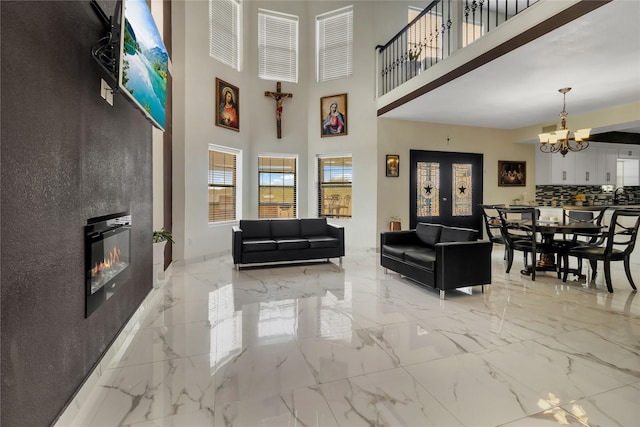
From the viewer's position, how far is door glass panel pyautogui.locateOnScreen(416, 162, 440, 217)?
7.32m

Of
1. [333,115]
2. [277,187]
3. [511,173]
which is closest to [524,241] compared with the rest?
[511,173]

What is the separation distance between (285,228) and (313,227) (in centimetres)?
53

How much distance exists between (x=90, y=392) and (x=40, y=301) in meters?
0.83

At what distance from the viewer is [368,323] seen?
3.08 metres

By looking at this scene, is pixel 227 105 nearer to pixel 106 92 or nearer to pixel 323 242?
pixel 323 242

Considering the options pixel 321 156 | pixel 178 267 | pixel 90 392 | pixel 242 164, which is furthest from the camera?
pixel 321 156

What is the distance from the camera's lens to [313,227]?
6.04 metres

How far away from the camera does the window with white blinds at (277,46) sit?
280 inches

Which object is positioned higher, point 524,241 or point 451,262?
point 524,241

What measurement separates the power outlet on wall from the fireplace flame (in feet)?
3.68

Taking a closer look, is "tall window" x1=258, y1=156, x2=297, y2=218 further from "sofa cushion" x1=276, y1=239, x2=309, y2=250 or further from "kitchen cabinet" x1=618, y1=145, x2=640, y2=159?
"kitchen cabinet" x1=618, y1=145, x2=640, y2=159

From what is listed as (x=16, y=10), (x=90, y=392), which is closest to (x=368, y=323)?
(x=90, y=392)

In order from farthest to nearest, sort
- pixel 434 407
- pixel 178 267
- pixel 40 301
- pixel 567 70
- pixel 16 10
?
pixel 178 267 → pixel 567 70 → pixel 434 407 → pixel 40 301 → pixel 16 10

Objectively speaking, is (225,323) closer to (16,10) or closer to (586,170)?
(16,10)
